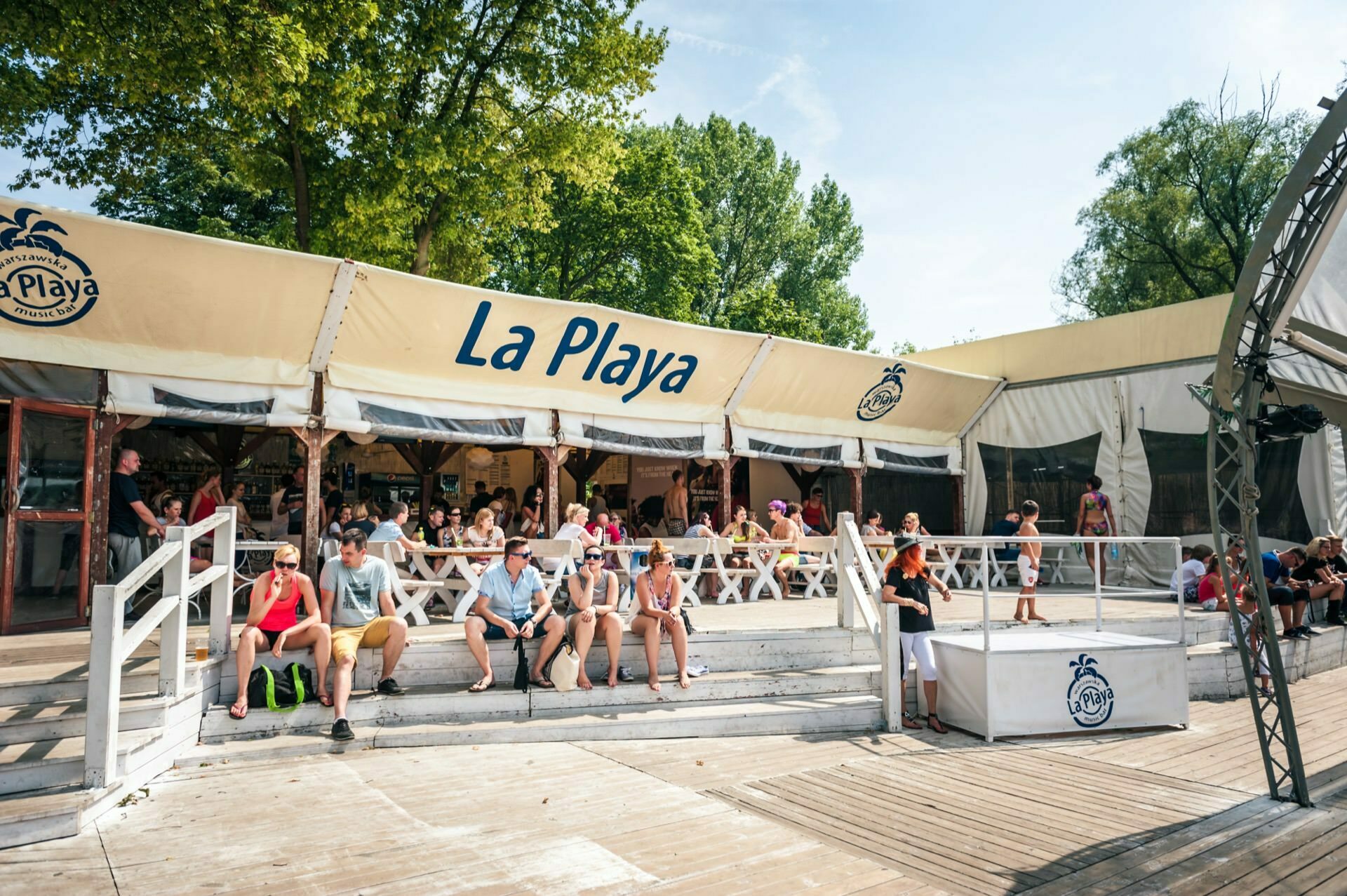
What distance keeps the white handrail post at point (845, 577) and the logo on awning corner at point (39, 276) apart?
22.4 ft

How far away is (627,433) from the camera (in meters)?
11.1

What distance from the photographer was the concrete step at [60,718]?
4512 millimetres

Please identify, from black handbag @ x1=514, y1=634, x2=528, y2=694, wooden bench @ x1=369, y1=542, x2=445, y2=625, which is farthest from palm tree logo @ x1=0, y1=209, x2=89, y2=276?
black handbag @ x1=514, y1=634, x2=528, y2=694

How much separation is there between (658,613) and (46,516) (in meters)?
5.26

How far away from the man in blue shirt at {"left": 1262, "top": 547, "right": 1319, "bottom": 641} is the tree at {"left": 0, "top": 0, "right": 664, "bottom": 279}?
1078 centimetres

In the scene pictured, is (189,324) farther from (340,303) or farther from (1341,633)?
(1341,633)

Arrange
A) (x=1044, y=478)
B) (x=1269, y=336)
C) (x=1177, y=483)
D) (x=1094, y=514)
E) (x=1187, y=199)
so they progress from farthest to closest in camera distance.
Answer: (x=1187, y=199)
(x=1044, y=478)
(x=1177, y=483)
(x=1094, y=514)
(x=1269, y=336)

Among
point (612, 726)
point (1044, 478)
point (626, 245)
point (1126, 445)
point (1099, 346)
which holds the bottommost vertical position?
point (612, 726)

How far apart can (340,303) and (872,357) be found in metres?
7.62

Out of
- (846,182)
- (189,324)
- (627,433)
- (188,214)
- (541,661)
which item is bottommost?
(541,661)

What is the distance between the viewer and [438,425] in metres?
9.53

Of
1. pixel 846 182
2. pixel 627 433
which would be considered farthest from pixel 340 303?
pixel 846 182

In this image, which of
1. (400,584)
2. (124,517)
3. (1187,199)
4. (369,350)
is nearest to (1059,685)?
(400,584)

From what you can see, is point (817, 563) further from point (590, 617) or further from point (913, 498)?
point (913, 498)
